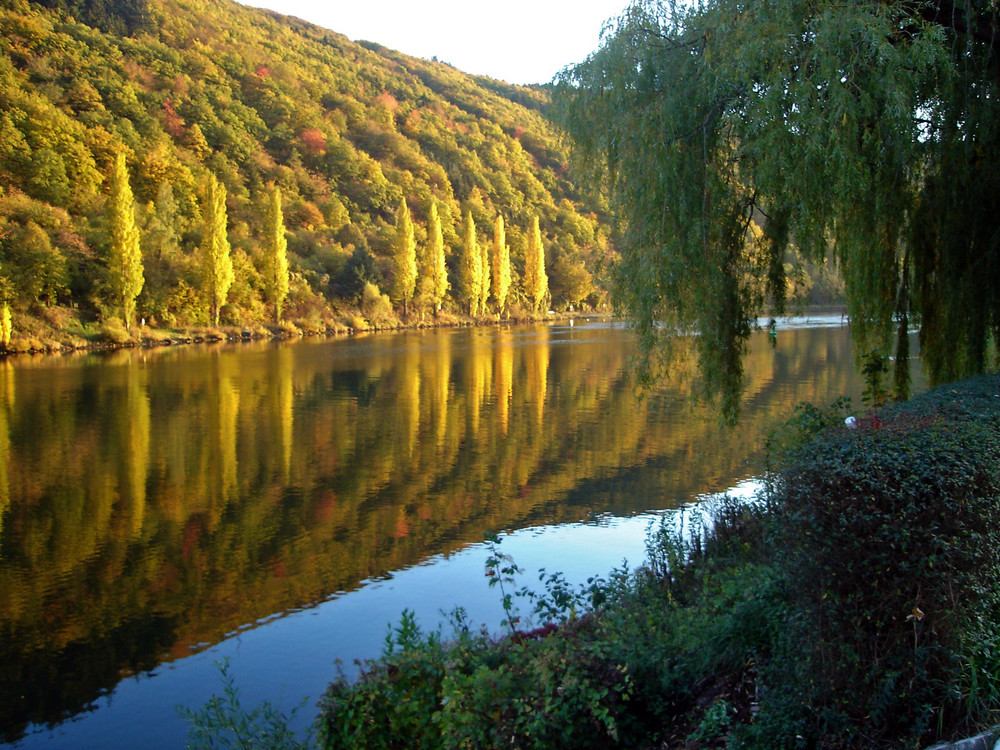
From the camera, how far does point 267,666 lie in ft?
22.4

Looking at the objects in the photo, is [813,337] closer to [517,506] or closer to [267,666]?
[517,506]

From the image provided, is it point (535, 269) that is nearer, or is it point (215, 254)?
point (215, 254)

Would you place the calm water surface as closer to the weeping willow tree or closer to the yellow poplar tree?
the weeping willow tree

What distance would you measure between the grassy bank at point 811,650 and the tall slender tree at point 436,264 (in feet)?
203

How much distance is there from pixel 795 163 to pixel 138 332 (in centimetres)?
4129

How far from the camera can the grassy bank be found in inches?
124

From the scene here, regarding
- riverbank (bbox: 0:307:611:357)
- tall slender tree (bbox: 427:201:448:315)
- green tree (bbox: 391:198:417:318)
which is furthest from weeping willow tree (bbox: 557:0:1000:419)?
tall slender tree (bbox: 427:201:448:315)

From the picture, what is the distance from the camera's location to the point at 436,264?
66500 millimetres

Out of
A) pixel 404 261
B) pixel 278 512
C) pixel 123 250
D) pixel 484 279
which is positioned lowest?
pixel 278 512

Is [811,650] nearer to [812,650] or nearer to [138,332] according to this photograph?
[812,650]

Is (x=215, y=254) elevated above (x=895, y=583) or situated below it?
above

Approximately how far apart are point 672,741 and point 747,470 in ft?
32.0

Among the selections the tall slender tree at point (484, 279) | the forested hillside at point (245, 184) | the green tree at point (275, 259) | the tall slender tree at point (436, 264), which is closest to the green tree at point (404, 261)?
the forested hillside at point (245, 184)

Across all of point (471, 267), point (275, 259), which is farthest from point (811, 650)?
point (471, 267)
